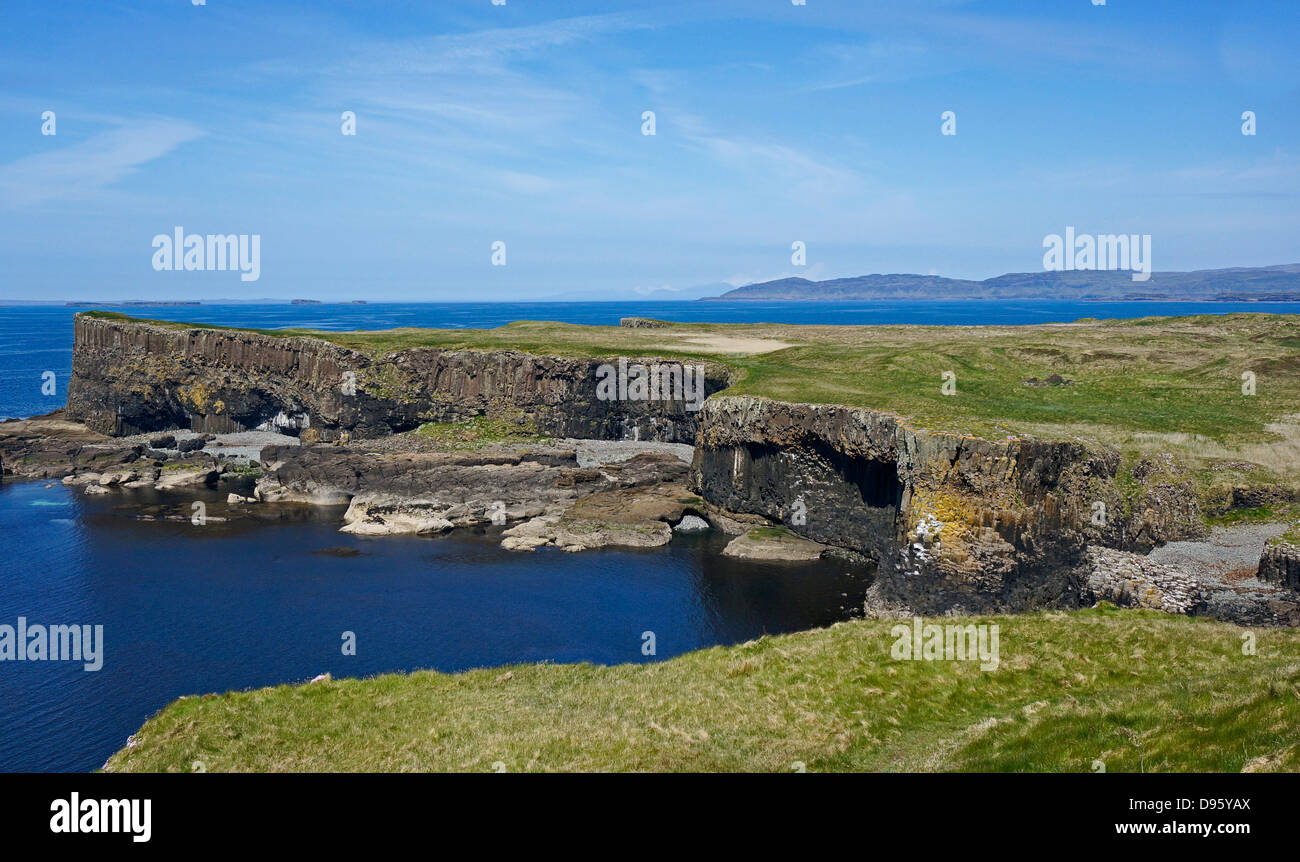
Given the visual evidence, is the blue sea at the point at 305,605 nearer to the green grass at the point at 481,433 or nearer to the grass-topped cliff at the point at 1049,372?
the grass-topped cliff at the point at 1049,372

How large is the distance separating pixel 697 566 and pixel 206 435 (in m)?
74.6

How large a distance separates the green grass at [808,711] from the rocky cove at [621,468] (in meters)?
18.8

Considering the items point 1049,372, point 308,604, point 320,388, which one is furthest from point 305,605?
point 1049,372

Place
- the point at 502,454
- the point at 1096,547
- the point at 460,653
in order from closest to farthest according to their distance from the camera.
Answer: the point at 460,653 → the point at 1096,547 → the point at 502,454

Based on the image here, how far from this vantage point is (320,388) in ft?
341

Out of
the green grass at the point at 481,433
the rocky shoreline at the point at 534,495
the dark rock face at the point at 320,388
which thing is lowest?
the rocky shoreline at the point at 534,495

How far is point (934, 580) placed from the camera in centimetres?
5184

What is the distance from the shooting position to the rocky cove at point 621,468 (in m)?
51.8

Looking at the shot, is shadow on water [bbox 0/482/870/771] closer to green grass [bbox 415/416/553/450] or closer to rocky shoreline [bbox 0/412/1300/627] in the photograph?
rocky shoreline [bbox 0/412/1300/627]

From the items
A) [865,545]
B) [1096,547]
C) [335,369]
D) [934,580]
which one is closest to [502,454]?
[335,369]

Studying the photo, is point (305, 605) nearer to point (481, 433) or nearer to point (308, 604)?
point (308, 604)

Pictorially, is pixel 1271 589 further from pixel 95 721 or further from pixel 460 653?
pixel 95 721

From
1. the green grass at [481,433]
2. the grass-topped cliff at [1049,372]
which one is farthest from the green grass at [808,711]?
the green grass at [481,433]

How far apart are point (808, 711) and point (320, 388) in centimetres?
9161
